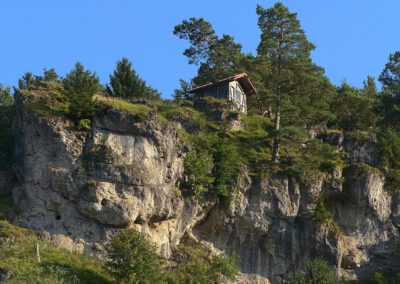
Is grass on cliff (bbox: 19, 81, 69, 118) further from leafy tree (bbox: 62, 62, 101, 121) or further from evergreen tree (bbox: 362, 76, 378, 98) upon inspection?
evergreen tree (bbox: 362, 76, 378, 98)

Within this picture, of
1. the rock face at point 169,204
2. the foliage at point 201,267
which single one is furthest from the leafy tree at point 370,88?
the foliage at point 201,267

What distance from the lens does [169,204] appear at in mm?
40500

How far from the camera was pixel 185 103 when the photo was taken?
169ft

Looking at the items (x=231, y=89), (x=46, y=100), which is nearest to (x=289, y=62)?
(x=231, y=89)

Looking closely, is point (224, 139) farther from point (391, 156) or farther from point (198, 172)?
point (391, 156)

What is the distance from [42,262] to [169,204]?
26.6ft

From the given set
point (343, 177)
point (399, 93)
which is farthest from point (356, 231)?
point (399, 93)

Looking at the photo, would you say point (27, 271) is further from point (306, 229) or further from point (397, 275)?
point (397, 275)

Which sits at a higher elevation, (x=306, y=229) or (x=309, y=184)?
(x=309, y=184)

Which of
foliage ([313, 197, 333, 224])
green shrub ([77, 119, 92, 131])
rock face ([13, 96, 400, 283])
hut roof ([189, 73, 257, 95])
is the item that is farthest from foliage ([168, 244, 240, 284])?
hut roof ([189, 73, 257, 95])

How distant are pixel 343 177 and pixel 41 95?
18996mm

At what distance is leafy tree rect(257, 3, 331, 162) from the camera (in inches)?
1973

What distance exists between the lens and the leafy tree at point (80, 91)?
41.2 meters

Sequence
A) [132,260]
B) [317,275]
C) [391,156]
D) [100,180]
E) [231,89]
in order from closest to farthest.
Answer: [132,260] → [100,180] → [317,275] → [391,156] → [231,89]
